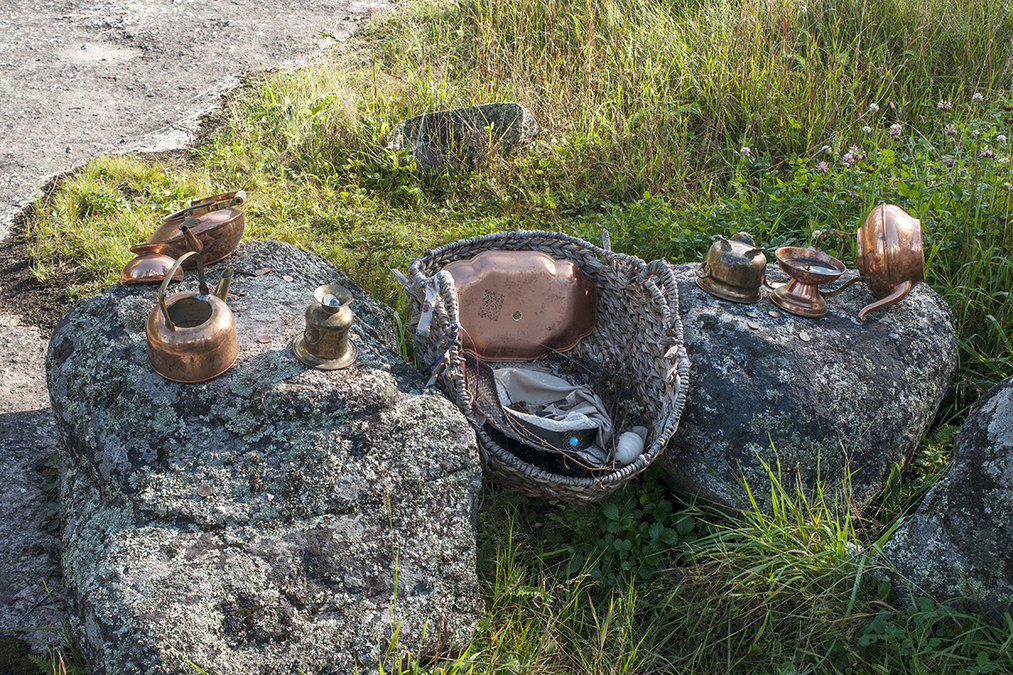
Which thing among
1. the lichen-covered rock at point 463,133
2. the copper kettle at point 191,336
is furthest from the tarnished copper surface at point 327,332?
the lichen-covered rock at point 463,133

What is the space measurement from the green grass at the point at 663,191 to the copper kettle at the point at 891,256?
2.07 ft

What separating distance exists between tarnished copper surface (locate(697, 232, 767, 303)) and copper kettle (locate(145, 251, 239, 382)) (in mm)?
1885

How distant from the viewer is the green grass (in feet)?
7.45

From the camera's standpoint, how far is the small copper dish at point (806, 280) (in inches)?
113

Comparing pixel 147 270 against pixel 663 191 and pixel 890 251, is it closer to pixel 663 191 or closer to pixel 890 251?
pixel 890 251

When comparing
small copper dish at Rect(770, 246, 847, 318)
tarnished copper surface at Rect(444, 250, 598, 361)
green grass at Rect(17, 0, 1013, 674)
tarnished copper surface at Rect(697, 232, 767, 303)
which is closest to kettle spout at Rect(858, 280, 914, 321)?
small copper dish at Rect(770, 246, 847, 318)

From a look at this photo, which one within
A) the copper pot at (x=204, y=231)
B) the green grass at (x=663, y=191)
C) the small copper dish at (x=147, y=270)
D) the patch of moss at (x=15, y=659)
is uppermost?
the copper pot at (x=204, y=231)

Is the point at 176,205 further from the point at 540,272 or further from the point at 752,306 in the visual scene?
the point at 752,306

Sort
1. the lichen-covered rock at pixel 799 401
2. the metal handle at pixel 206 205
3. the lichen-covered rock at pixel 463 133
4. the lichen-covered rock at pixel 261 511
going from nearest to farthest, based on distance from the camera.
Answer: the lichen-covered rock at pixel 261 511
the lichen-covered rock at pixel 799 401
the metal handle at pixel 206 205
the lichen-covered rock at pixel 463 133

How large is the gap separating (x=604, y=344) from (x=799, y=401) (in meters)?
0.91

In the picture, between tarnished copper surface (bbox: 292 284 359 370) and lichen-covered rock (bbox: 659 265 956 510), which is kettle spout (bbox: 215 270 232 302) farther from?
lichen-covered rock (bbox: 659 265 956 510)

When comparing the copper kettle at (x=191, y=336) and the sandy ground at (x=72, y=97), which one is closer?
the copper kettle at (x=191, y=336)

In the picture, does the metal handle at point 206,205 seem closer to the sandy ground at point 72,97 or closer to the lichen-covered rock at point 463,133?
the sandy ground at point 72,97

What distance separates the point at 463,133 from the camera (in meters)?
4.91
